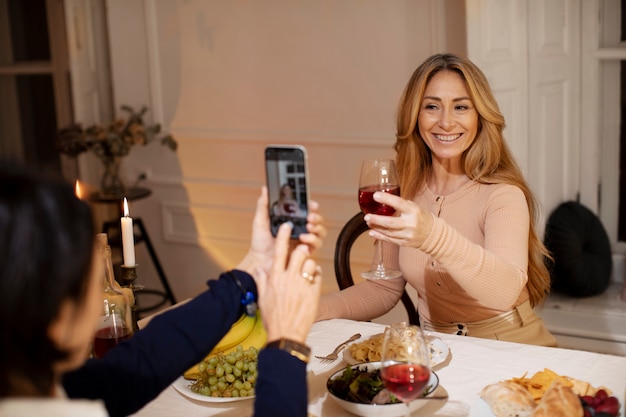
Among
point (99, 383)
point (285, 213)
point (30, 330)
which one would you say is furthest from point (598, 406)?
point (30, 330)

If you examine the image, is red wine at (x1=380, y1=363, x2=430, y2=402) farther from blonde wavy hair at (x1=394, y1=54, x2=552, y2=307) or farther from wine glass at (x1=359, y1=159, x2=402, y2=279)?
blonde wavy hair at (x1=394, y1=54, x2=552, y2=307)

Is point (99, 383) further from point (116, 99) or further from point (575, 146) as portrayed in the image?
point (116, 99)

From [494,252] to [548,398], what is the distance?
2.27 feet

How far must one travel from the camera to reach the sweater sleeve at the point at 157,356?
4.82ft

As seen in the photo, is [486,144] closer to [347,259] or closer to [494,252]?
[494,252]

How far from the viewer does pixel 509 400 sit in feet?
4.99

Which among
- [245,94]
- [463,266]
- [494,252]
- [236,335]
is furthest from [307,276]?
[245,94]

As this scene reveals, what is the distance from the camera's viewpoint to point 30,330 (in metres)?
0.95

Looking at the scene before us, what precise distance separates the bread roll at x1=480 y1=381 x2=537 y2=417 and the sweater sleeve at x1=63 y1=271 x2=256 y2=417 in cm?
48

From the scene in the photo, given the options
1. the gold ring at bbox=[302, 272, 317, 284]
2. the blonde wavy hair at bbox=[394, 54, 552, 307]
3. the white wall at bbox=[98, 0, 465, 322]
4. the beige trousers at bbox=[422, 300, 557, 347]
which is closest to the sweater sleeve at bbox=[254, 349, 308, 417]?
the gold ring at bbox=[302, 272, 317, 284]

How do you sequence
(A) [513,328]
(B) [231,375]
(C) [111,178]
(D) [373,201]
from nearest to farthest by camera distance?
(B) [231,375], (D) [373,201], (A) [513,328], (C) [111,178]

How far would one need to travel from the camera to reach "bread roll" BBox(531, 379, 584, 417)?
1.41 m

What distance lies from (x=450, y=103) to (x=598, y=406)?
42.2 inches

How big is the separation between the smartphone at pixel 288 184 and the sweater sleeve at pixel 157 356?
182mm
